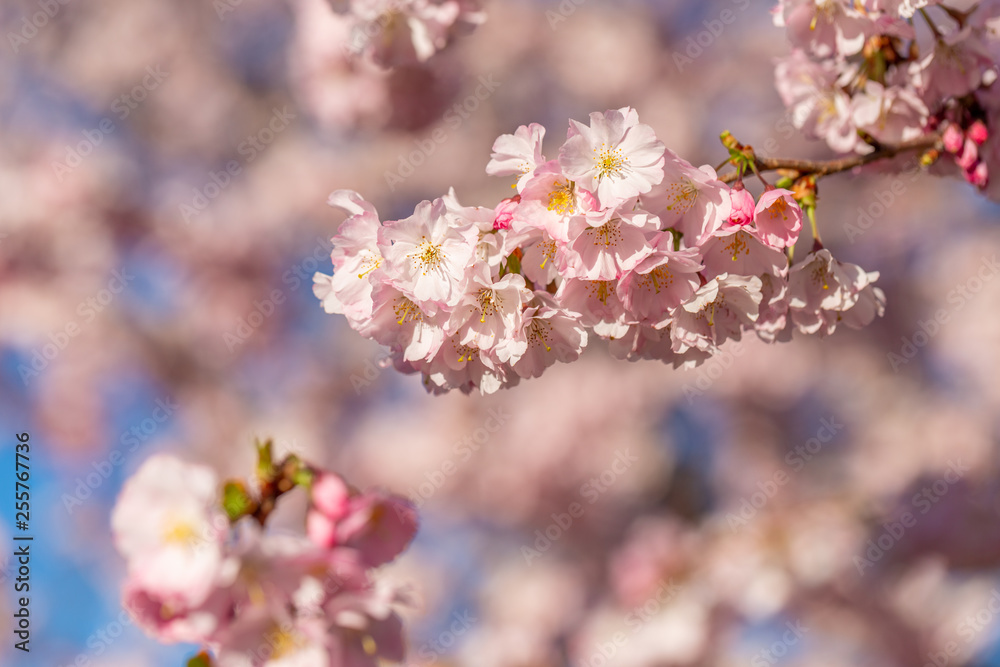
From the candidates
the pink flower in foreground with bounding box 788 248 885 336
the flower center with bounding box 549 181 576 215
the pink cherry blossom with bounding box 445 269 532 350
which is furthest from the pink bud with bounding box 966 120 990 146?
the pink cherry blossom with bounding box 445 269 532 350

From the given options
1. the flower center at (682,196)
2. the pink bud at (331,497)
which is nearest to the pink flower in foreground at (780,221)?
the flower center at (682,196)

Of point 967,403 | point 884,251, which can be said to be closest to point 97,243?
point 884,251

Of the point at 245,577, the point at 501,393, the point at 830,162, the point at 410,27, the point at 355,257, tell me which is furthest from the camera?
the point at 501,393

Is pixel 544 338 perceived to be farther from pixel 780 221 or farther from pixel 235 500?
pixel 235 500

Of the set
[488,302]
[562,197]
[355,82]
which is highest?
[562,197]

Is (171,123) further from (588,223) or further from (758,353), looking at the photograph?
(588,223)

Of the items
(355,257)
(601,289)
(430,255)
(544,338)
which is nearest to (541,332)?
(544,338)

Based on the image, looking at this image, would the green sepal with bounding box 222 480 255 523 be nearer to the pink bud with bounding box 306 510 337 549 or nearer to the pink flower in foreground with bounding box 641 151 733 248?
the pink bud with bounding box 306 510 337 549

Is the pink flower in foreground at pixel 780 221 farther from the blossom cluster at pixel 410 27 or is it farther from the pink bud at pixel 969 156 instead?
the blossom cluster at pixel 410 27
